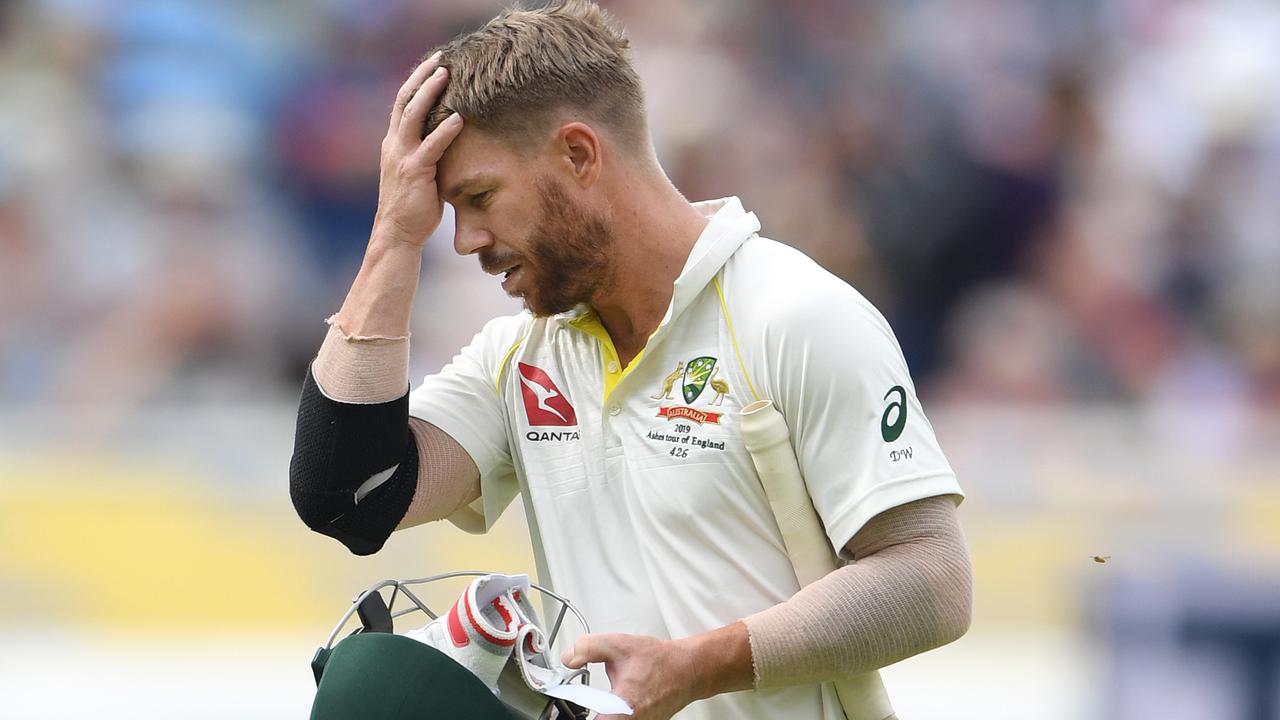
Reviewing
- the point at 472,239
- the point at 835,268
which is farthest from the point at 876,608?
the point at 835,268

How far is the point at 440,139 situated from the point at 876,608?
0.97 metres

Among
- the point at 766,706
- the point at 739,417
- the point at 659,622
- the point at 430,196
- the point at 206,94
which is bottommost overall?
the point at 766,706

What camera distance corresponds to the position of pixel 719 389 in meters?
2.63

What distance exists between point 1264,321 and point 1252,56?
155cm

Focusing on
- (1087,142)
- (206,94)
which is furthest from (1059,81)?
(206,94)

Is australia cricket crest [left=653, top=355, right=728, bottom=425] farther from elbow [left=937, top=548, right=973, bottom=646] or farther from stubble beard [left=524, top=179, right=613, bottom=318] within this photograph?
elbow [left=937, top=548, right=973, bottom=646]

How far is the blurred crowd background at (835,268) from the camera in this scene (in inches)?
217

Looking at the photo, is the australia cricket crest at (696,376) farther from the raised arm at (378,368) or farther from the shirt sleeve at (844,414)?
the raised arm at (378,368)

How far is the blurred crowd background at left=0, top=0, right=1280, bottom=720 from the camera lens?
5.52 meters

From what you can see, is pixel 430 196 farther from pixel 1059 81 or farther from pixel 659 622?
pixel 1059 81

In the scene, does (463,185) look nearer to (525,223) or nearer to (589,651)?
(525,223)

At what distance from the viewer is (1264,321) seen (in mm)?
7211

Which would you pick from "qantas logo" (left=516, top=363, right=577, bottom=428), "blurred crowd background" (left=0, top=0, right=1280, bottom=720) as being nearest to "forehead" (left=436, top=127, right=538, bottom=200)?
"qantas logo" (left=516, top=363, right=577, bottom=428)

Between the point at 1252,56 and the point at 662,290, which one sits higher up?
the point at 1252,56
